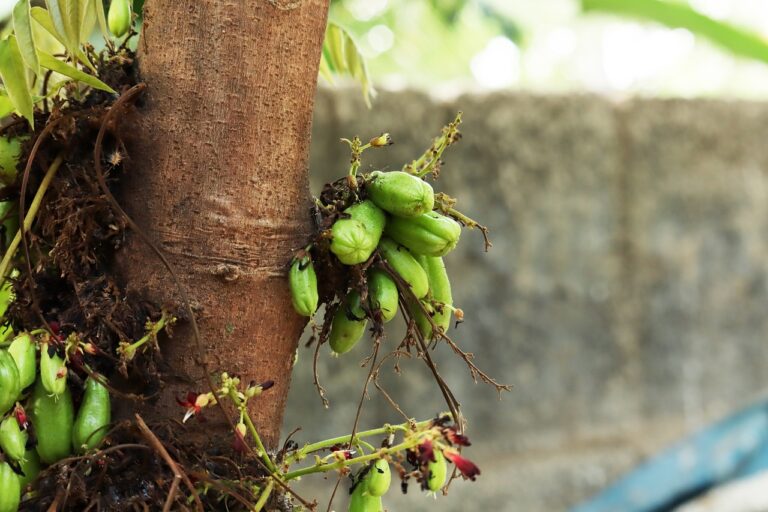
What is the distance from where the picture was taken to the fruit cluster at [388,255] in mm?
807

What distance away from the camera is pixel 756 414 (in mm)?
3109

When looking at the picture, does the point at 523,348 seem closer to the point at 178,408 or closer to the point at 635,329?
the point at 635,329

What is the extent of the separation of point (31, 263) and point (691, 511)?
106 inches

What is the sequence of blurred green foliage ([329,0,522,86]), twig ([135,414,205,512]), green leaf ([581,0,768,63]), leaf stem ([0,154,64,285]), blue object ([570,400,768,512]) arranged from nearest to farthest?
twig ([135,414,205,512]), leaf stem ([0,154,64,285]), green leaf ([581,0,768,63]), blue object ([570,400,768,512]), blurred green foliage ([329,0,522,86])

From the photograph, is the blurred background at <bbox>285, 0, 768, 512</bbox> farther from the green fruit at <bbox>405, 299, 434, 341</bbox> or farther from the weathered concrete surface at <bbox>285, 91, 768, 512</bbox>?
the green fruit at <bbox>405, 299, 434, 341</bbox>

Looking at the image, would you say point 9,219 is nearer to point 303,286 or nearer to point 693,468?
point 303,286

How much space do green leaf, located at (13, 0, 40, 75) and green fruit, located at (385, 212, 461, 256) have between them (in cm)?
34

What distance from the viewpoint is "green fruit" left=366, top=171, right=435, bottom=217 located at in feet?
2.67

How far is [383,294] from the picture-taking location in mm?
834

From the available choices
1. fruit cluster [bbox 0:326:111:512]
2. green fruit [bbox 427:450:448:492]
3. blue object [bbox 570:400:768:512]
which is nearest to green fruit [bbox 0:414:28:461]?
fruit cluster [bbox 0:326:111:512]

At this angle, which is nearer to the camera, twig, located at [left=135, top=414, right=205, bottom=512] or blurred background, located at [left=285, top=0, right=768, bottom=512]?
twig, located at [left=135, top=414, right=205, bottom=512]

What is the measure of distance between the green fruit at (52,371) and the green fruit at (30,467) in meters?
0.07

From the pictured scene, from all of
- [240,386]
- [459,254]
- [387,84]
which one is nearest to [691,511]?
[459,254]

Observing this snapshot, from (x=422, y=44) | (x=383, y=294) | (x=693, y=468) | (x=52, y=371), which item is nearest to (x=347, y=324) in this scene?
(x=383, y=294)
